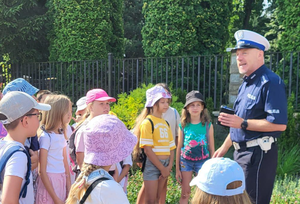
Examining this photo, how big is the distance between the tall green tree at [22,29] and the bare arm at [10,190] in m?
9.52

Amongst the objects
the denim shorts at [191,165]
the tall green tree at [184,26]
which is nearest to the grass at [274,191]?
the denim shorts at [191,165]

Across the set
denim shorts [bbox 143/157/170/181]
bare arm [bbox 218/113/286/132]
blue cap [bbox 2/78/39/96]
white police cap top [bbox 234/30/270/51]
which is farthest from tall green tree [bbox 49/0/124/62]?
bare arm [bbox 218/113/286/132]

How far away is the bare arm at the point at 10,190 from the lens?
212 cm

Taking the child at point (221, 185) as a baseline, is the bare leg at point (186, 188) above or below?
below

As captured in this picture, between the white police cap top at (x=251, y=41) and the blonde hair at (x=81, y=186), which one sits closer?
the blonde hair at (x=81, y=186)

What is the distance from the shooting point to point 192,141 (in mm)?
4531

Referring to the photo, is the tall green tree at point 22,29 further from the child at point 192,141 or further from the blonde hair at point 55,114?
the blonde hair at point 55,114

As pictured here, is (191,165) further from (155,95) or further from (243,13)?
(243,13)

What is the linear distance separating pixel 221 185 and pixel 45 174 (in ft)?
6.50

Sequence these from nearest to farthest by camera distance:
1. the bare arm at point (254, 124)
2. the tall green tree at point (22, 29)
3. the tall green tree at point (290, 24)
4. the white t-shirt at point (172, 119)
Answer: the bare arm at point (254, 124) → the white t-shirt at point (172, 119) → the tall green tree at point (290, 24) → the tall green tree at point (22, 29)

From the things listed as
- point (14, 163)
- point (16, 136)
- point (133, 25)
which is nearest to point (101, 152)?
point (14, 163)

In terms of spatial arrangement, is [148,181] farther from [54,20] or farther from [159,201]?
[54,20]

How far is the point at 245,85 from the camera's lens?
330cm

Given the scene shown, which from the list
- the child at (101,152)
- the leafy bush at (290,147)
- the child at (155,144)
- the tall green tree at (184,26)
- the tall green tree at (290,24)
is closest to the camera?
the child at (101,152)
